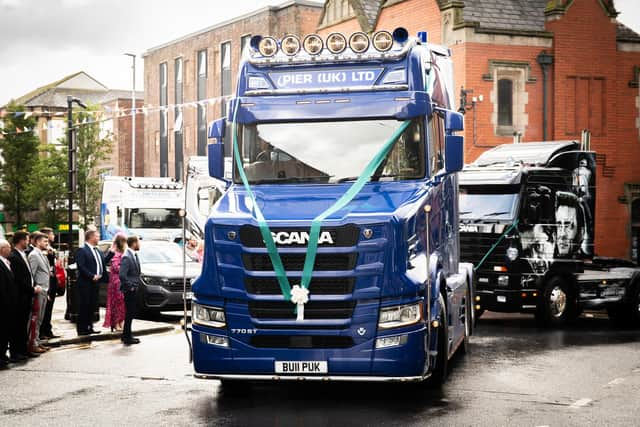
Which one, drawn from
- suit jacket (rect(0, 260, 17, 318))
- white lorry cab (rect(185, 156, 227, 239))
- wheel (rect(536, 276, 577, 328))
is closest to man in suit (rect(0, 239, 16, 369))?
suit jacket (rect(0, 260, 17, 318))

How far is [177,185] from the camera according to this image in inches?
1395

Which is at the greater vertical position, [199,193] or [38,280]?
[199,193]

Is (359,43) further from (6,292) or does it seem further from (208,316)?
(6,292)

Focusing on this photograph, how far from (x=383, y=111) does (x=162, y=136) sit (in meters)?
60.1

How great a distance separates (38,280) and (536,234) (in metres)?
8.99

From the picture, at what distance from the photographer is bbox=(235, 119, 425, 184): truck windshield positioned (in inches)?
418

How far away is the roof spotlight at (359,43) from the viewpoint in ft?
35.9

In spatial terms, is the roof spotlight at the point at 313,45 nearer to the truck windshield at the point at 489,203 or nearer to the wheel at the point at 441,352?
the wheel at the point at 441,352

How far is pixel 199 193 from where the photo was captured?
100.0 ft

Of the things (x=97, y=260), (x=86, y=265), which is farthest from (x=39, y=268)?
(x=97, y=260)

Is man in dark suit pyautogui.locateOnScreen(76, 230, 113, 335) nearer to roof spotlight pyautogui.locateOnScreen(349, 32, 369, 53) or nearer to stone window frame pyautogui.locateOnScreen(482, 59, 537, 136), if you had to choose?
roof spotlight pyautogui.locateOnScreen(349, 32, 369, 53)

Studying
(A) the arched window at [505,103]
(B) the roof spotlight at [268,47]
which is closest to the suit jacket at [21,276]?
(B) the roof spotlight at [268,47]

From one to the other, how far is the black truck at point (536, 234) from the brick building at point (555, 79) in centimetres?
1501

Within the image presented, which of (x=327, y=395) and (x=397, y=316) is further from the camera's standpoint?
(x=327, y=395)
